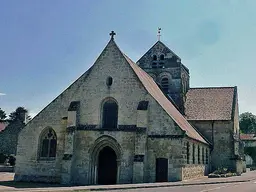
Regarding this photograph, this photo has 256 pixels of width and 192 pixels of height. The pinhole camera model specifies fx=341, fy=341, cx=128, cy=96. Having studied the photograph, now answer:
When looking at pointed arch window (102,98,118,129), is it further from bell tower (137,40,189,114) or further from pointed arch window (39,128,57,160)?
bell tower (137,40,189,114)

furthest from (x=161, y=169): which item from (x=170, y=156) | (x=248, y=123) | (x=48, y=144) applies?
(x=248, y=123)

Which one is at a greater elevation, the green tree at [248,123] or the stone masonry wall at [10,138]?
the green tree at [248,123]

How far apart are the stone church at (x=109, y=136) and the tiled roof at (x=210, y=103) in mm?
6127

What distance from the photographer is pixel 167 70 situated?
39.7m

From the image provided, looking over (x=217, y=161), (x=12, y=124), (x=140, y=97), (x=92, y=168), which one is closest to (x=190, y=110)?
(x=217, y=161)

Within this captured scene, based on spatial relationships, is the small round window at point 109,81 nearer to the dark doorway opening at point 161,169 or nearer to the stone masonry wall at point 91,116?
the stone masonry wall at point 91,116

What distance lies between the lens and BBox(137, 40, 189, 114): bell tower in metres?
39.2

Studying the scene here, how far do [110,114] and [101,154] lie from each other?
3.22 meters

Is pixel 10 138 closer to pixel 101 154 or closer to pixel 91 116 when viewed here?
pixel 91 116

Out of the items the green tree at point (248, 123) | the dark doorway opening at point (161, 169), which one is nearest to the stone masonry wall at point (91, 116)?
the dark doorway opening at point (161, 169)

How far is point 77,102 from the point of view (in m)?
27.8

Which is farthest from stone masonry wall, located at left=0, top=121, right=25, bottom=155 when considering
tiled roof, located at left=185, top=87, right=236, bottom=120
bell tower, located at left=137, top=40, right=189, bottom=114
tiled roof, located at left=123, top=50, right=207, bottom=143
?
tiled roof, located at left=123, top=50, right=207, bottom=143

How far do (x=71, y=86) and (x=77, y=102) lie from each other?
6.32 feet

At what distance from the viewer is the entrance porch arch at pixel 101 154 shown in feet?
84.5
